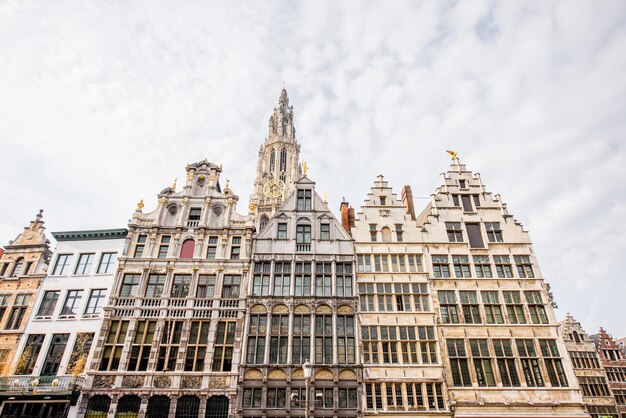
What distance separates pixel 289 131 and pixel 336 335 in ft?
318

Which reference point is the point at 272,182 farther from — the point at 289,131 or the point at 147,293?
the point at 147,293

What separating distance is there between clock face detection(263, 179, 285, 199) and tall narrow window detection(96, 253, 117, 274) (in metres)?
68.2

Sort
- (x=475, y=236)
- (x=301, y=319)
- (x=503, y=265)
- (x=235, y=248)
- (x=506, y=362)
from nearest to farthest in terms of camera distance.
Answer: (x=506, y=362) < (x=301, y=319) < (x=503, y=265) < (x=235, y=248) < (x=475, y=236)

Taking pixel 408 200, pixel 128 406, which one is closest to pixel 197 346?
pixel 128 406

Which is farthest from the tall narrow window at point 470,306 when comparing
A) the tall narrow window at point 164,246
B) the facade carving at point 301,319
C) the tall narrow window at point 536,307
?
the tall narrow window at point 164,246

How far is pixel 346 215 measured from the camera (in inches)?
1275

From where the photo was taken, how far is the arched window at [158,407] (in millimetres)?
22609

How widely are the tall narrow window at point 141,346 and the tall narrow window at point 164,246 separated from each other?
5115 mm

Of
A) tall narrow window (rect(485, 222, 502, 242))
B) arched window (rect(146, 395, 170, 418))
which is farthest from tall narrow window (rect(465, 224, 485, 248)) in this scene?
arched window (rect(146, 395, 170, 418))

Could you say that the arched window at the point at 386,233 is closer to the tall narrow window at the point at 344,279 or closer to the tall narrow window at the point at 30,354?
the tall narrow window at the point at 344,279

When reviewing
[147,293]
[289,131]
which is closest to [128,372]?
[147,293]

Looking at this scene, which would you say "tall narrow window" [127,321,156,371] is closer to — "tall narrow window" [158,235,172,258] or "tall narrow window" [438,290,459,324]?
"tall narrow window" [158,235,172,258]

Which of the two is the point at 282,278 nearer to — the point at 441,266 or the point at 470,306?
the point at 441,266

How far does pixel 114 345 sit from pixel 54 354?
437 centimetres
